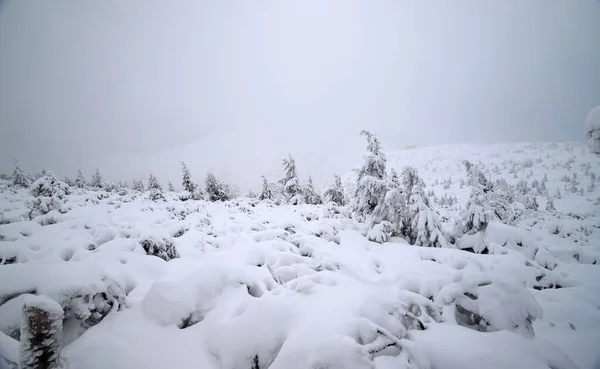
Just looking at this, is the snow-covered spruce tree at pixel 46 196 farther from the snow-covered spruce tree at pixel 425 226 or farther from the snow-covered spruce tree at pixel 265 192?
the snow-covered spruce tree at pixel 265 192

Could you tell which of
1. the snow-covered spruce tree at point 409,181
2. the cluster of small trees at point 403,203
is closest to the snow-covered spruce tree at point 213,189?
the cluster of small trees at point 403,203

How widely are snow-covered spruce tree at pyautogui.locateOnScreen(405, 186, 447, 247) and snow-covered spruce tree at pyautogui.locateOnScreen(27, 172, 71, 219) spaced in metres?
Answer: 15.3

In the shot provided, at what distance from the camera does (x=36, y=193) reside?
12.5 meters

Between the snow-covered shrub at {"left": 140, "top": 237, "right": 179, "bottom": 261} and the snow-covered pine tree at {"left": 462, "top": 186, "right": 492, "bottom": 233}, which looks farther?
the snow-covered pine tree at {"left": 462, "top": 186, "right": 492, "bottom": 233}

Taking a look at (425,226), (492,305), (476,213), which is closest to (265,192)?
(425,226)

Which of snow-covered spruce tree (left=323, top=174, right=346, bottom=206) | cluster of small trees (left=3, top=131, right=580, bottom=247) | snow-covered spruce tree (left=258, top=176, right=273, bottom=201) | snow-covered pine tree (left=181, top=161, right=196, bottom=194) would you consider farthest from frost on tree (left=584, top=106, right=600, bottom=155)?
snow-covered pine tree (left=181, top=161, right=196, bottom=194)

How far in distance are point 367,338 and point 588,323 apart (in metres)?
5.39

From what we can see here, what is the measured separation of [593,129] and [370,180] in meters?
8.17

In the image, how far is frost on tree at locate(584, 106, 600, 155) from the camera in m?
4.44

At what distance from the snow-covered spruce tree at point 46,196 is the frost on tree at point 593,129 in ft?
53.5

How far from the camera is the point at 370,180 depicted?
12.4 meters

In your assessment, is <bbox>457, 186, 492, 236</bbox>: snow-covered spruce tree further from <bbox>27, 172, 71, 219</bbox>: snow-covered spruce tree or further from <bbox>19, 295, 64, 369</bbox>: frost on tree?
<bbox>27, 172, 71, 219</bbox>: snow-covered spruce tree

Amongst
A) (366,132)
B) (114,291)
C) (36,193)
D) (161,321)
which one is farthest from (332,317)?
(36,193)

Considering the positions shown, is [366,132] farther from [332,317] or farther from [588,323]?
[332,317]
